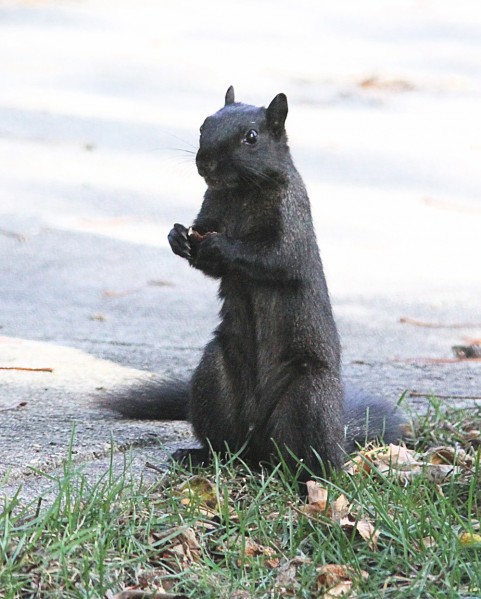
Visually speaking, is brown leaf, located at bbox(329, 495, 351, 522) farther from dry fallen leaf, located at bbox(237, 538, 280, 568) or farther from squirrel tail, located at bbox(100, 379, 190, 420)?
squirrel tail, located at bbox(100, 379, 190, 420)

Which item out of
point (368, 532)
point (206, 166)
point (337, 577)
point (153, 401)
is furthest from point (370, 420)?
point (337, 577)

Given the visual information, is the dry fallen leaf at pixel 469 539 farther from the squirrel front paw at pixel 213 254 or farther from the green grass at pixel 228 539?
the squirrel front paw at pixel 213 254

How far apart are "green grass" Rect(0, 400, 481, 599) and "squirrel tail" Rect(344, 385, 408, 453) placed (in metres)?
0.48

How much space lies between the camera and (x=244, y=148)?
12.7ft

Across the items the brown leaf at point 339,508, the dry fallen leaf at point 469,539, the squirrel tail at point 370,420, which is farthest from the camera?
the squirrel tail at point 370,420

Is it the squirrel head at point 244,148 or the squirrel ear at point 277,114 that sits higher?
the squirrel ear at point 277,114

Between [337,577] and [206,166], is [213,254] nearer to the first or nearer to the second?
[206,166]

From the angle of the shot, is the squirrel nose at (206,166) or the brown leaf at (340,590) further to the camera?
the squirrel nose at (206,166)

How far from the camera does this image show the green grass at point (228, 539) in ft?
10.1

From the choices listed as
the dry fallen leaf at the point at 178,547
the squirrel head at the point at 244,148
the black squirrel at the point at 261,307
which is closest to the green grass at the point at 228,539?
the dry fallen leaf at the point at 178,547

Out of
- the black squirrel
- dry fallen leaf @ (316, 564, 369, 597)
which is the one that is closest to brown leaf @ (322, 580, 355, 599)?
dry fallen leaf @ (316, 564, 369, 597)

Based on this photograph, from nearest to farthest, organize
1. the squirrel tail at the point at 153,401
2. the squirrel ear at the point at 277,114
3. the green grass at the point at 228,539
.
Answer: the green grass at the point at 228,539 → the squirrel ear at the point at 277,114 → the squirrel tail at the point at 153,401

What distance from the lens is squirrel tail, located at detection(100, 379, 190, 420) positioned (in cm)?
448

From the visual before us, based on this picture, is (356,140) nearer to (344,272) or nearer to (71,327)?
(344,272)
